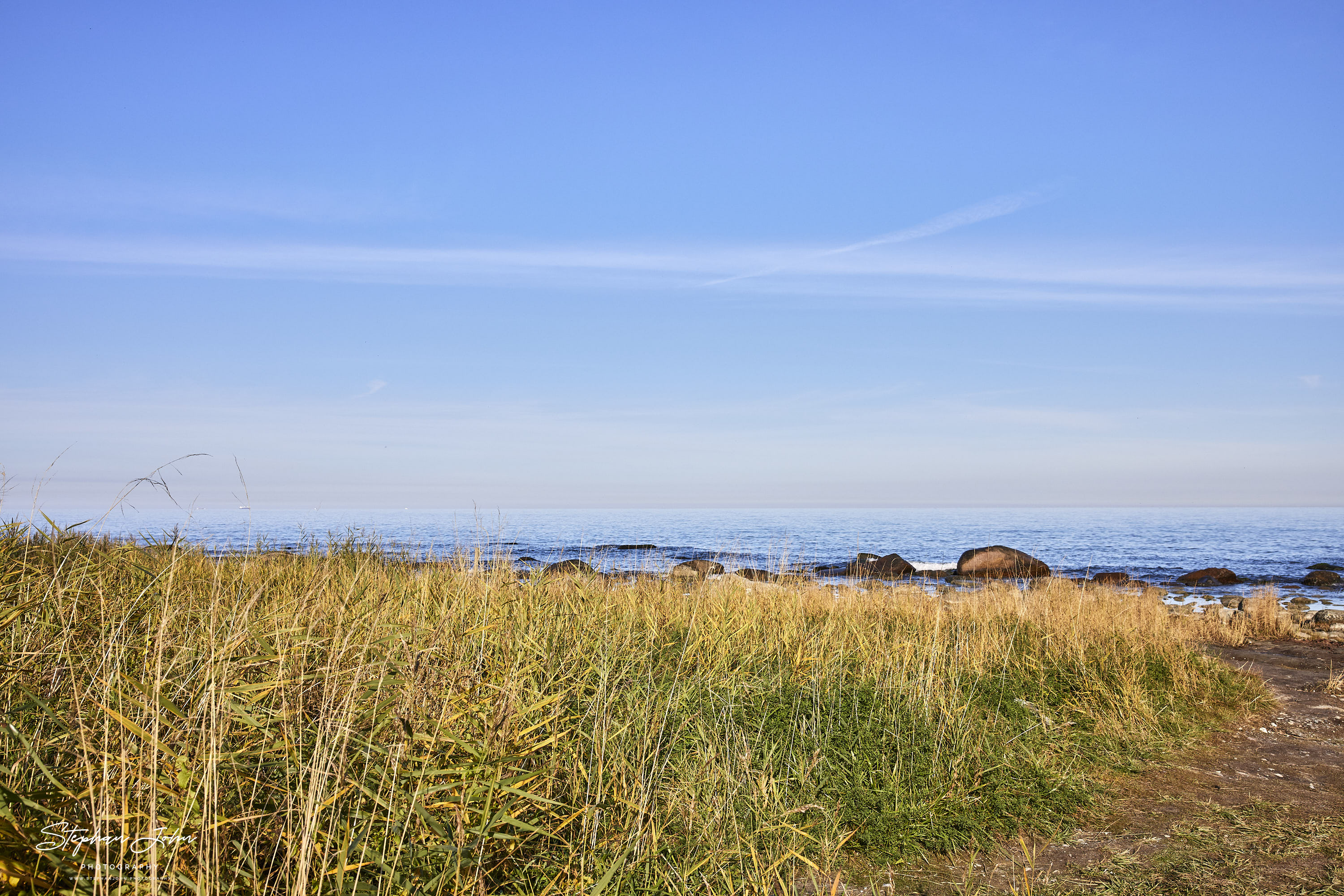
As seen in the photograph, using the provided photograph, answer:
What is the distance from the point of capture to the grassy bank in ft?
7.73

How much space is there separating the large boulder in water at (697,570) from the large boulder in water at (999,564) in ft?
32.0

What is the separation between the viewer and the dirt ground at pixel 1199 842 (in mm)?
3660

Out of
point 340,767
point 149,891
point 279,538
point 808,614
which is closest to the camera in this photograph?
point 149,891

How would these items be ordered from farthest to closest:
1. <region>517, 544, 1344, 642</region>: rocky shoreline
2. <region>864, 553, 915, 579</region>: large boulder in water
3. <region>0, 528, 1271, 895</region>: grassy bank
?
<region>864, 553, 915, 579</region>: large boulder in water < <region>517, 544, 1344, 642</region>: rocky shoreline < <region>0, 528, 1271, 895</region>: grassy bank

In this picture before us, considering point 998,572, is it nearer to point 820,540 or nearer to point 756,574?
point 756,574

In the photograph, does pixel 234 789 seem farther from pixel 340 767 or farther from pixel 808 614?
pixel 808 614

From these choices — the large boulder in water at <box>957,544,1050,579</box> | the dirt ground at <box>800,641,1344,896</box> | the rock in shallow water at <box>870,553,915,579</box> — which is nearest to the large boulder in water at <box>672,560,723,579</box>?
the dirt ground at <box>800,641,1344,896</box>

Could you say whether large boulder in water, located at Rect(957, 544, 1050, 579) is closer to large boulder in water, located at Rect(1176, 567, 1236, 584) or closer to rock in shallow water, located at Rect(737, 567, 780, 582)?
large boulder in water, located at Rect(1176, 567, 1236, 584)

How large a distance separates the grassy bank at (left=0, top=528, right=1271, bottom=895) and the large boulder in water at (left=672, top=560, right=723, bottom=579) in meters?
2.05

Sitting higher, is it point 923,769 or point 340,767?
point 340,767

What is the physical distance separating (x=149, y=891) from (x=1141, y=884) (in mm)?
4059

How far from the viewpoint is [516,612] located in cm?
569

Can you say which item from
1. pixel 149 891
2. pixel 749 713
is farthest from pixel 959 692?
pixel 149 891

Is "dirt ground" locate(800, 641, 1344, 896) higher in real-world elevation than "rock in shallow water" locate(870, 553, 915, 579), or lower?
higher
